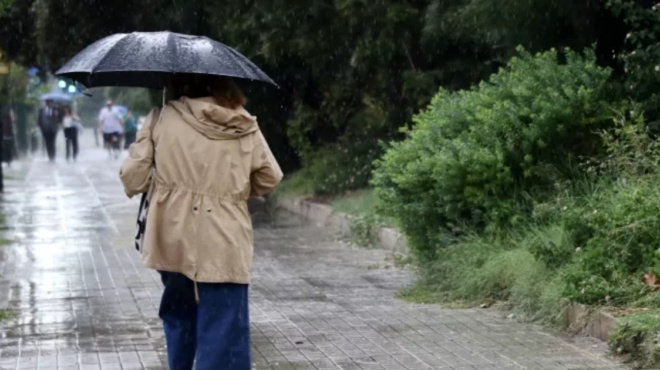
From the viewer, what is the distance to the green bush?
Answer: 10047 mm

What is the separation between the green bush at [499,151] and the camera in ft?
33.0

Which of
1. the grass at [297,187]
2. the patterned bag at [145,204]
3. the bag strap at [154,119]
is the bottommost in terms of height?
the grass at [297,187]

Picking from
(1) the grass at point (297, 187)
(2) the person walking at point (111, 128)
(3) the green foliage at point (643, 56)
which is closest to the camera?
(3) the green foliage at point (643, 56)

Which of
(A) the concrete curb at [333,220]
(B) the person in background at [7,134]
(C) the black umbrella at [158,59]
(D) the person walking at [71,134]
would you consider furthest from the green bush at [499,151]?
(D) the person walking at [71,134]

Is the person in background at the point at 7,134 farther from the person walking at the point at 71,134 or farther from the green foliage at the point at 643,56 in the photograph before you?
the green foliage at the point at 643,56

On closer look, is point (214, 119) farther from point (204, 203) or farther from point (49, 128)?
point (49, 128)

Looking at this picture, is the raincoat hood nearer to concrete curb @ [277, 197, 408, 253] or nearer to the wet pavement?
the wet pavement

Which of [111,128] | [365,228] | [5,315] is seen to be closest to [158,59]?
[5,315]

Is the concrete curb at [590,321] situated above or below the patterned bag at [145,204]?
below

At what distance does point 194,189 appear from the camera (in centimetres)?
591

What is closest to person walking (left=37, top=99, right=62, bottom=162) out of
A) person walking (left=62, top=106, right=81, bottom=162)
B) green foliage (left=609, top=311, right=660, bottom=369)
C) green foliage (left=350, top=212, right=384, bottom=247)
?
person walking (left=62, top=106, right=81, bottom=162)

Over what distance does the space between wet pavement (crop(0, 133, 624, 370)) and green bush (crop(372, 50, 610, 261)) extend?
0.79 m

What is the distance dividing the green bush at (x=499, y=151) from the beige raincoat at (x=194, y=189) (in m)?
4.29

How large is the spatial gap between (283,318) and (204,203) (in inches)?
139
